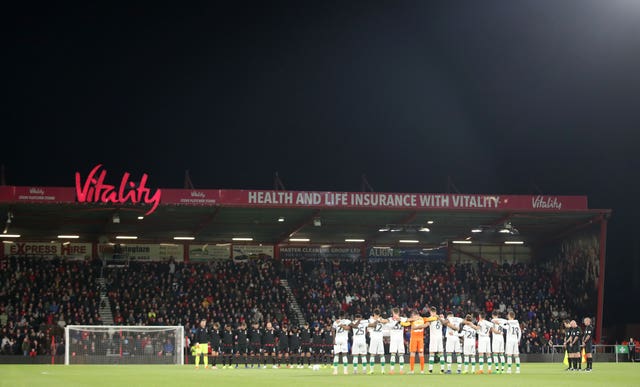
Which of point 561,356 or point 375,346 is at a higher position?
point 375,346

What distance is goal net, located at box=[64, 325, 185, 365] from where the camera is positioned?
4628 cm

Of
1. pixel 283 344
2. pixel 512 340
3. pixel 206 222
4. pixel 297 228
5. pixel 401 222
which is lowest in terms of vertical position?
pixel 283 344

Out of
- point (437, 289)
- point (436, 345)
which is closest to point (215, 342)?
point (436, 345)

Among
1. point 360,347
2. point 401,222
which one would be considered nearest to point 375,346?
point 360,347

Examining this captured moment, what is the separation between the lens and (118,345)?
4672 centimetres

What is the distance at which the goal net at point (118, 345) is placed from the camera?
46281mm

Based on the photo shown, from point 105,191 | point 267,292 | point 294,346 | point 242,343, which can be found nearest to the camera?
point 242,343

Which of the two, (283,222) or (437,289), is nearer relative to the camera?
(283,222)

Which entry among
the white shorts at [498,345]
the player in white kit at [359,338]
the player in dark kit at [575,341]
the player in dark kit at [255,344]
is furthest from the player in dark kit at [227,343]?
the player in dark kit at [575,341]

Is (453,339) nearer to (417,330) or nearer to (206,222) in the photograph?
(417,330)

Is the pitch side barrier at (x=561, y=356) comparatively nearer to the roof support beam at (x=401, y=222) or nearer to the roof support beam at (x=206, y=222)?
the roof support beam at (x=401, y=222)

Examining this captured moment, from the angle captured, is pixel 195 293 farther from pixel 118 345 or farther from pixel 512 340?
pixel 512 340

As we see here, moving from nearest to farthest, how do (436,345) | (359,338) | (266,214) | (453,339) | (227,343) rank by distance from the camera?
(359,338), (436,345), (453,339), (227,343), (266,214)

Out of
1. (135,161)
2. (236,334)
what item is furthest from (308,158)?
(236,334)
